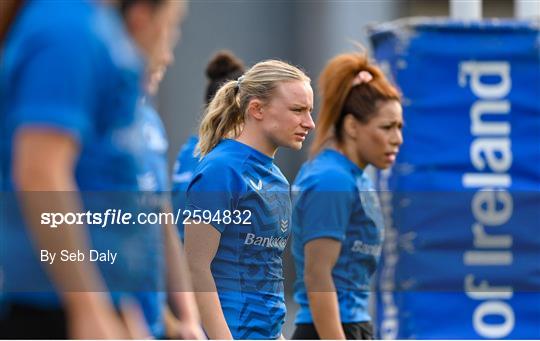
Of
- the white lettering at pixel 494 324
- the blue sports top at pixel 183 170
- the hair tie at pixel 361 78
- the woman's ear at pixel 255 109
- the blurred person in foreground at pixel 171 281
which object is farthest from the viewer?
the white lettering at pixel 494 324

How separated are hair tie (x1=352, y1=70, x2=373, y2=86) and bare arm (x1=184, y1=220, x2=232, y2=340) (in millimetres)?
1487

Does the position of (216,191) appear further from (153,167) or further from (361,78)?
(361,78)

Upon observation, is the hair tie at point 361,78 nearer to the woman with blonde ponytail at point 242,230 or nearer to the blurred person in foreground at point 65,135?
the woman with blonde ponytail at point 242,230

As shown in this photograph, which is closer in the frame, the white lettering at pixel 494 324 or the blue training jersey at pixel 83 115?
the blue training jersey at pixel 83 115

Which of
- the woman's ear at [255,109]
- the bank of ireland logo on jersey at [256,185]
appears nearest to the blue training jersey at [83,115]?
the bank of ireland logo on jersey at [256,185]

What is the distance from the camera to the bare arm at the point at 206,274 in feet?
12.1

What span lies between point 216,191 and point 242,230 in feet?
0.45

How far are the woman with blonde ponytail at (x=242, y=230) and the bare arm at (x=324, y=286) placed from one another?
1.93 feet

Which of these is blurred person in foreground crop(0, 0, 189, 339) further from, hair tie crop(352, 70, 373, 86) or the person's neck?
hair tie crop(352, 70, 373, 86)

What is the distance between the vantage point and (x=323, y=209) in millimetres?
4562

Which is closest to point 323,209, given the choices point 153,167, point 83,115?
point 153,167

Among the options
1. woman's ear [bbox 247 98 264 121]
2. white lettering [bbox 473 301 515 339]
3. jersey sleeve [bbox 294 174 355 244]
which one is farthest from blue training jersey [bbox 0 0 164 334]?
white lettering [bbox 473 301 515 339]

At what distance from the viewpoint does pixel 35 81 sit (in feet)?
6.40

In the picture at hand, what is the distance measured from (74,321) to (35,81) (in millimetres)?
361
